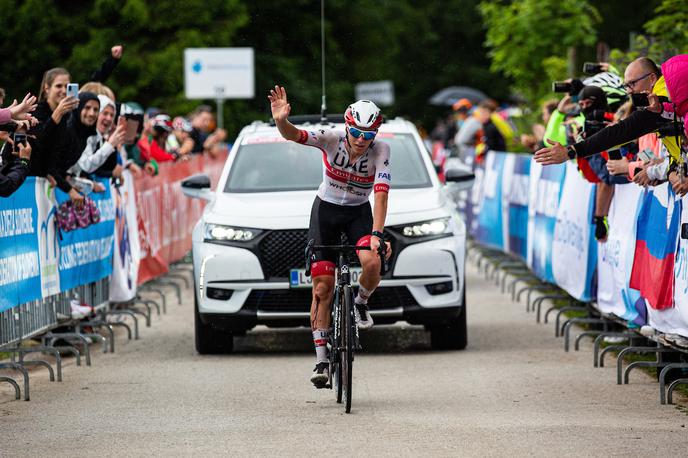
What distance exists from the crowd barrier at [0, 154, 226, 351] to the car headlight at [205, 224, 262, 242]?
1.31 meters

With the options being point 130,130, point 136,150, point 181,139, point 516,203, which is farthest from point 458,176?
point 181,139

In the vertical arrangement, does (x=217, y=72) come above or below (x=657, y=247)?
above

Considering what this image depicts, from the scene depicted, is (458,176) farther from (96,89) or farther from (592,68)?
(96,89)

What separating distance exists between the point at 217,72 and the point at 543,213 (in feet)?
61.0

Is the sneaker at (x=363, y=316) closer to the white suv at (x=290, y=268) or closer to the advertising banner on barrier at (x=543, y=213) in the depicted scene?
the white suv at (x=290, y=268)

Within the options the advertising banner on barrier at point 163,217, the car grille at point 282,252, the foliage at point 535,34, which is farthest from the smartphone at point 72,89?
the foliage at point 535,34

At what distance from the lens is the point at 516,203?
825 inches

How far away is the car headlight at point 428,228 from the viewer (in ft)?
42.4

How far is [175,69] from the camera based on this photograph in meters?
47.1

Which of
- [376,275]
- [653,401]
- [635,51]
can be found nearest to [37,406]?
[376,275]

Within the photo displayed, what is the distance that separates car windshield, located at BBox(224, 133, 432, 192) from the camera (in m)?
13.8

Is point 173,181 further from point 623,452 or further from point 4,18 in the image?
point 4,18

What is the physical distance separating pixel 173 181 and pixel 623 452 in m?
14.2

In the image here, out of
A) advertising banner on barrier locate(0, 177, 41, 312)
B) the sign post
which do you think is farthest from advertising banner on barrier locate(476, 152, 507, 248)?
the sign post
